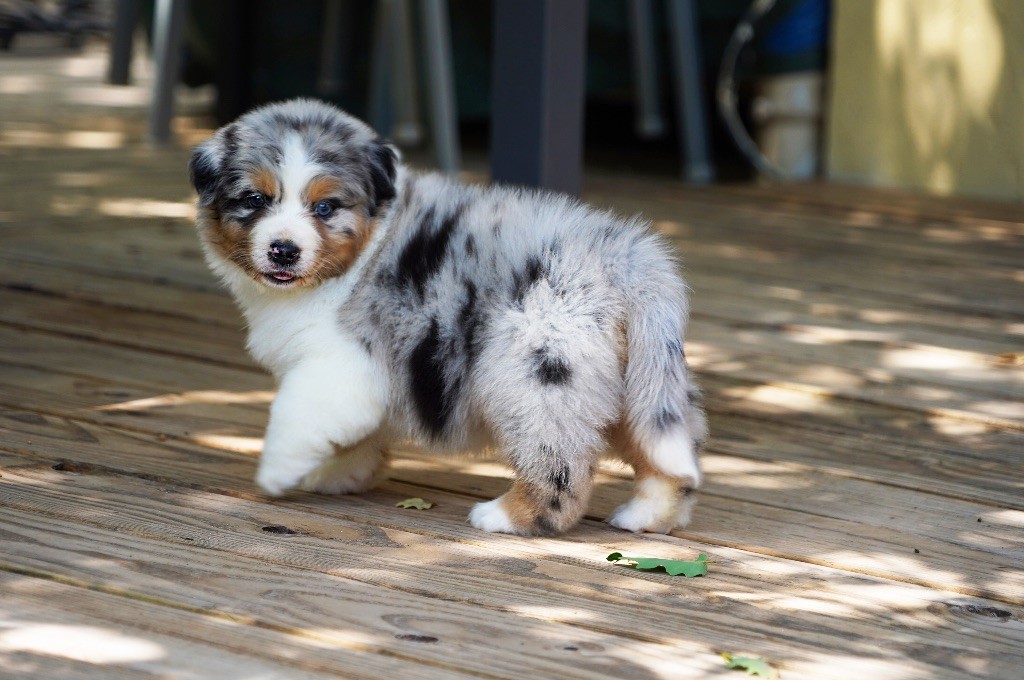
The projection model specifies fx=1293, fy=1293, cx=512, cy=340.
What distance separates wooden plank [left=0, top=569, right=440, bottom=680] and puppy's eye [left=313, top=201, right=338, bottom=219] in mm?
888

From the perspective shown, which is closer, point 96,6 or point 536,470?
point 536,470

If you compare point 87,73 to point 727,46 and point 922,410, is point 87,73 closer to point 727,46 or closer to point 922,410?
point 727,46

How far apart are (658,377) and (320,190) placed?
0.79m

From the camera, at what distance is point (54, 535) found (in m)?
2.44

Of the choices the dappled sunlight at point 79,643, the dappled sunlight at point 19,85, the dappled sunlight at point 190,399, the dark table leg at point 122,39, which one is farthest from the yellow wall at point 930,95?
the dappled sunlight at point 19,85

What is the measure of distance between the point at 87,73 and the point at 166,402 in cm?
954

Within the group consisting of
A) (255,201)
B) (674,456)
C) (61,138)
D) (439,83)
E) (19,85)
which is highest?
(19,85)

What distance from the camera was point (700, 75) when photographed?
24.6 feet

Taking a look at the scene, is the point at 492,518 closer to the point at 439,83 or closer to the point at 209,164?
the point at 209,164

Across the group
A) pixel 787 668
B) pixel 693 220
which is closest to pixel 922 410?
pixel 787 668

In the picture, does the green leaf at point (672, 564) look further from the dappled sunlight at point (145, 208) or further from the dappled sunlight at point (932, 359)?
the dappled sunlight at point (145, 208)

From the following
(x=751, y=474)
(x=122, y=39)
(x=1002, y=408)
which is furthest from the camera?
(x=122, y=39)

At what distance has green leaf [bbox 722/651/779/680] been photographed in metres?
2.00

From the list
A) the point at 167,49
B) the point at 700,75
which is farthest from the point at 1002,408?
the point at 167,49
